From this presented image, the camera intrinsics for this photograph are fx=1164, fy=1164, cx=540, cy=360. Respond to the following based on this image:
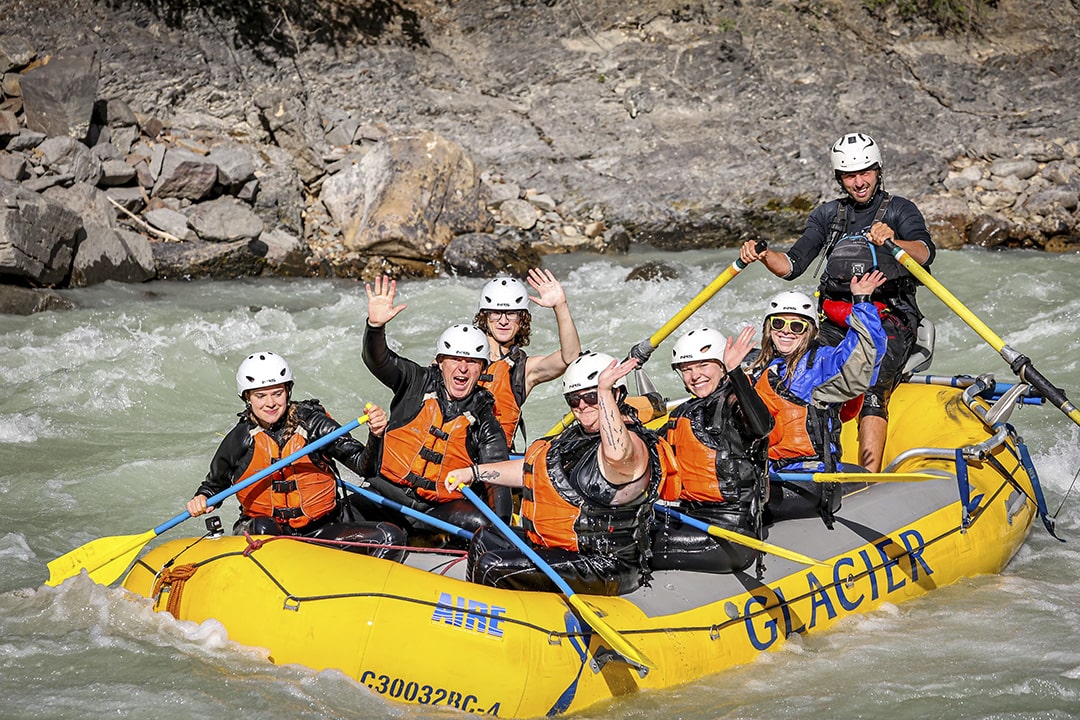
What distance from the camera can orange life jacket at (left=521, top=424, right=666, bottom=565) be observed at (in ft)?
13.5

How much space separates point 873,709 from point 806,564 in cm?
65

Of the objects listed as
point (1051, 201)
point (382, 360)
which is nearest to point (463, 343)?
point (382, 360)

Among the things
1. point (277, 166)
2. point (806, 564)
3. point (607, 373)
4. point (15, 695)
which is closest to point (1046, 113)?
point (277, 166)

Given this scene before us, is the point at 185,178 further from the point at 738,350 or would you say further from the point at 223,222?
the point at 738,350

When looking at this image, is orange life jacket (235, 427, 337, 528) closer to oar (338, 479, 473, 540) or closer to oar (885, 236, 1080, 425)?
oar (338, 479, 473, 540)

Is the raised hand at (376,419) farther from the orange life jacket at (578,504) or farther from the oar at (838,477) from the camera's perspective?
the oar at (838,477)

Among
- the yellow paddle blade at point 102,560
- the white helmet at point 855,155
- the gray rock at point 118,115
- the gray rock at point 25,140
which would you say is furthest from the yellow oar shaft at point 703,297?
the gray rock at point 118,115

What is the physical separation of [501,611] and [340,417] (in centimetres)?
451

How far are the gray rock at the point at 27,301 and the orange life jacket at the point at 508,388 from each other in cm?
577

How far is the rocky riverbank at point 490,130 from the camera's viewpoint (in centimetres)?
1149

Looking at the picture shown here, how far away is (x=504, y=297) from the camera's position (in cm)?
538

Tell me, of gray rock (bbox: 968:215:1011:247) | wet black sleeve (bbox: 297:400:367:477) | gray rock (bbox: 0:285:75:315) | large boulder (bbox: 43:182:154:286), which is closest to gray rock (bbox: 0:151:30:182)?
large boulder (bbox: 43:182:154:286)

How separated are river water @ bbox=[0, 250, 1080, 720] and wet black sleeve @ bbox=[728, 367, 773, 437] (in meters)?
1.00

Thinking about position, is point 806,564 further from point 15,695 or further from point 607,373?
point 15,695
